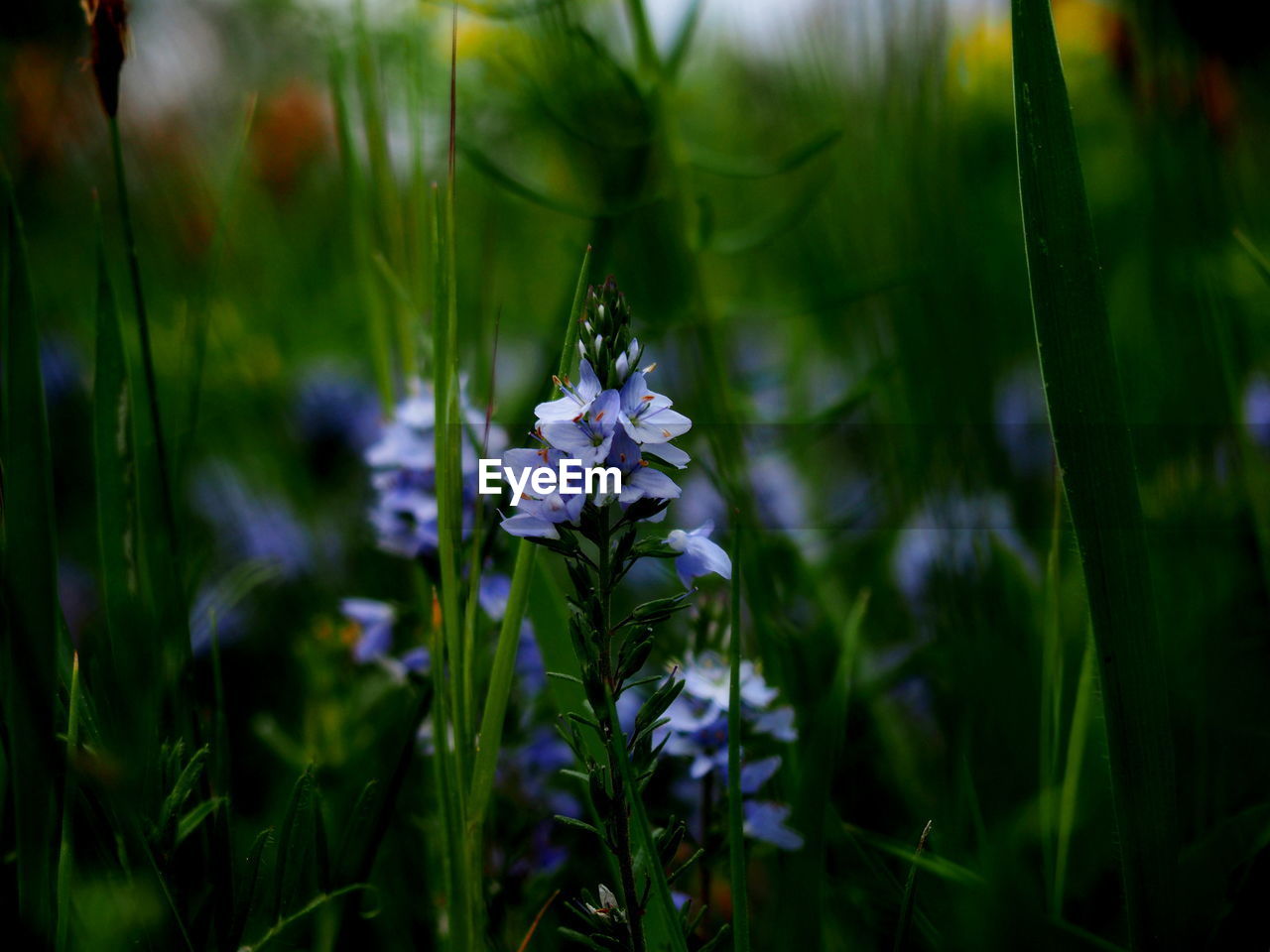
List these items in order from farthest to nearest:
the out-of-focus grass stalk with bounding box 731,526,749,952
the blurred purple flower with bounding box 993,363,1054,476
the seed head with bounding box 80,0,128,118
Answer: the blurred purple flower with bounding box 993,363,1054,476 < the seed head with bounding box 80,0,128,118 < the out-of-focus grass stalk with bounding box 731,526,749,952

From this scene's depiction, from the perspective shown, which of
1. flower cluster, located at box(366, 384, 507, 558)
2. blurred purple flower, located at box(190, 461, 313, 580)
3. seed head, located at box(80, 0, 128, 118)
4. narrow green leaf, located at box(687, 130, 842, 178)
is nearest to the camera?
Result: seed head, located at box(80, 0, 128, 118)

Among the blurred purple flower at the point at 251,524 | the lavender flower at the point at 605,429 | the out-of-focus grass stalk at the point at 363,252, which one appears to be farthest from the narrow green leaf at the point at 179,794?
the blurred purple flower at the point at 251,524

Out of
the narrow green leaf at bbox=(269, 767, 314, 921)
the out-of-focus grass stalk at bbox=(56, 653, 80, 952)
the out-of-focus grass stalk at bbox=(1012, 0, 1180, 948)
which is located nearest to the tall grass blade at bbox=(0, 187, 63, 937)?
the out-of-focus grass stalk at bbox=(56, 653, 80, 952)

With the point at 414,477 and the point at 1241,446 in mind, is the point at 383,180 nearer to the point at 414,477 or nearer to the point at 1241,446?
the point at 414,477

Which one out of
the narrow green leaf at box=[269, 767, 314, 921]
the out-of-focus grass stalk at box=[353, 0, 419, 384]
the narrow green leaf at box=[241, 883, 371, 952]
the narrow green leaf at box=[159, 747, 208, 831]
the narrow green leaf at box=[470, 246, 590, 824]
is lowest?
the narrow green leaf at box=[241, 883, 371, 952]

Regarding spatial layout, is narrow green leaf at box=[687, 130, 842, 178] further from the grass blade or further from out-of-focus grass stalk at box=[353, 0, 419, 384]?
the grass blade

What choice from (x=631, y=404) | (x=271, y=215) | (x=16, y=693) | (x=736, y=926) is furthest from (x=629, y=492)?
(x=271, y=215)
